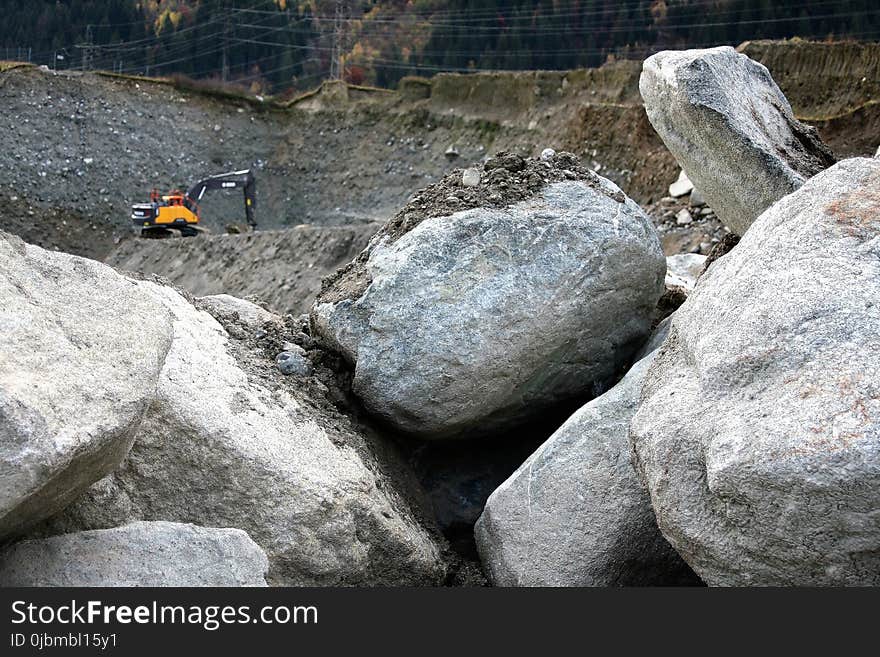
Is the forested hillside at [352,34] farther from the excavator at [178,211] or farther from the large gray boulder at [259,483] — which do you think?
the large gray boulder at [259,483]

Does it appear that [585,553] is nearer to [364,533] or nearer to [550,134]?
[364,533]

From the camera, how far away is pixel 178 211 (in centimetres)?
2095

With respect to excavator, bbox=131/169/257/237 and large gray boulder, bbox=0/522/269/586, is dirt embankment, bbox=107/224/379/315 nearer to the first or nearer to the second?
excavator, bbox=131/169/257/237

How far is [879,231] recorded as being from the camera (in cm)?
292

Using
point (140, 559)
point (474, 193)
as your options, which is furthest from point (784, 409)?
point (474, 193)

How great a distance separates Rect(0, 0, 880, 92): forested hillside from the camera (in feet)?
88.5

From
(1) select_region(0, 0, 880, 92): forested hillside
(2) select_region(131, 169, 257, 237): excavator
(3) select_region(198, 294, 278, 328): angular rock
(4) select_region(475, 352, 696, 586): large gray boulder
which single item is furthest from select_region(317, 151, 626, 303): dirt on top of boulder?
(1) select_region(0, 0, 880, 92): forested hillside

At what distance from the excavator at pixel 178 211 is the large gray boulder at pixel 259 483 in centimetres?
1791

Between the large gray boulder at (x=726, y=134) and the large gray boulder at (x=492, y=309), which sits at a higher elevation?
the large gray boulder at (x=726, y=134)

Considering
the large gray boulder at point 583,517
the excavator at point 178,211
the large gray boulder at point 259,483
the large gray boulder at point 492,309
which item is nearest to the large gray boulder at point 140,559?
the large gray boulder at point 259,483

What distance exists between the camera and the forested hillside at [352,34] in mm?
26969

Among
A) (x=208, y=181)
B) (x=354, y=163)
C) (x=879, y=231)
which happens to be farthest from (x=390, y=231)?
(x=354, y=163)

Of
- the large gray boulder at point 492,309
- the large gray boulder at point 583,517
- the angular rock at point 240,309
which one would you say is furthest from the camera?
the angular rock at point 240,309

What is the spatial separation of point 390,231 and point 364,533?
53.5 inches
